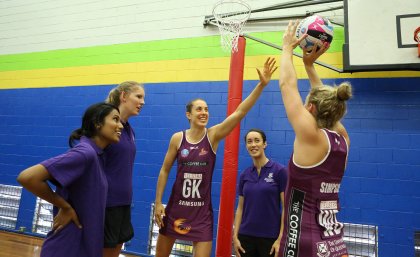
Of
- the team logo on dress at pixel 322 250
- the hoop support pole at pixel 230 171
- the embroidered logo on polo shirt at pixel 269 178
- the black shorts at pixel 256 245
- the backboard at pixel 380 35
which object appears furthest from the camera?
the hoop support pole at pixel 230 171

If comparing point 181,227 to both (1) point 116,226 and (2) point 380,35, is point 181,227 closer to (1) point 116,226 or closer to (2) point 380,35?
(1) point 116,226

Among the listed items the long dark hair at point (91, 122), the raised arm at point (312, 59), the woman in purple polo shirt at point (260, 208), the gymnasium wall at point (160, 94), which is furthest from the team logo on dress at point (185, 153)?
the gymnasium wall at point (160, 94)

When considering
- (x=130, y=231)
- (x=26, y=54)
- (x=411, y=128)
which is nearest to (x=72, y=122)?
(x=26, y=54)

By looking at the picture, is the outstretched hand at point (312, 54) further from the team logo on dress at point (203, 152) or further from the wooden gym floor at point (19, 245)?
the wooden gym floor at point (19, 245)

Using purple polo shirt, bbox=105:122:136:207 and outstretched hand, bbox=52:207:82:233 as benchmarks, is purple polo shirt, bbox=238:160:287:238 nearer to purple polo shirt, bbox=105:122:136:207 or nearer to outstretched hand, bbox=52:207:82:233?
purple polo shirt, bbox=105:122:136:207

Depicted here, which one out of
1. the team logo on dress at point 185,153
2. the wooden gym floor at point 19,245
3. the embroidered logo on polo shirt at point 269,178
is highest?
the team logo on dress at point 185,153

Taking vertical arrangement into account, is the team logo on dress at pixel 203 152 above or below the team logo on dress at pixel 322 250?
above

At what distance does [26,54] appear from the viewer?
645 centimetres

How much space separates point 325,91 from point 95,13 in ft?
17.8

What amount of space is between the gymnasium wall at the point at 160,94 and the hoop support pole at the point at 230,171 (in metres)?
0.53

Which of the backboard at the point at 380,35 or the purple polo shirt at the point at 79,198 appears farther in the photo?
the backboard at the point at 380,35

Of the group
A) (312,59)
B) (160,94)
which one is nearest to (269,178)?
(312,59)

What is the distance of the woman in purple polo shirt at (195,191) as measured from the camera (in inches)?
105

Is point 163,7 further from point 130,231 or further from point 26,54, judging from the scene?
point 130,231
